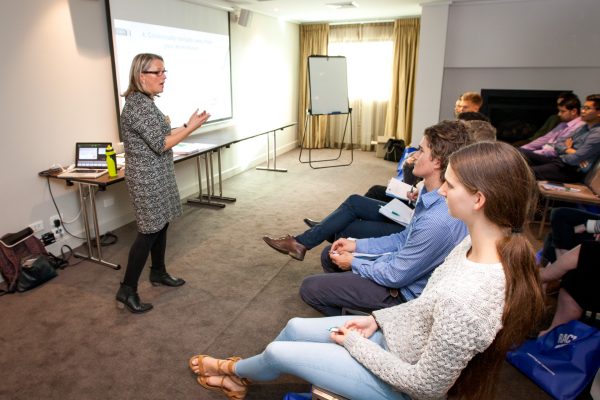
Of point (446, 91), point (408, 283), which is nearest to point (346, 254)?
point (408, 283)

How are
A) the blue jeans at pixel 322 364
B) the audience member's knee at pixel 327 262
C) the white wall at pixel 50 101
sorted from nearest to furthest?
the blue jeans at pixel 322 364, the audience member's knee at pixel 327 262, the white wall at pixel 50 101

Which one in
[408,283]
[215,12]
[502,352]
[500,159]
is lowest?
[408,283]

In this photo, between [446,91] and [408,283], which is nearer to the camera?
[408,283]

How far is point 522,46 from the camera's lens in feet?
16.9

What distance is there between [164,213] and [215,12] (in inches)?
121

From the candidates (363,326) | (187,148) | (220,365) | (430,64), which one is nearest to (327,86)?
(430,64)

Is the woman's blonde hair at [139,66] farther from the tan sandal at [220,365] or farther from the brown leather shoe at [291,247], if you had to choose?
the tan sandal at [220,365]

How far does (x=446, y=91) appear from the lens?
5.67 meters

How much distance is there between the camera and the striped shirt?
1472mm

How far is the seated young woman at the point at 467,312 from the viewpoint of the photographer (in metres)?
0.91

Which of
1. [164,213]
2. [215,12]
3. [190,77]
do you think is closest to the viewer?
[164,213]

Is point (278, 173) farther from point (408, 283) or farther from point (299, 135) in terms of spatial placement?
point (408, 283)

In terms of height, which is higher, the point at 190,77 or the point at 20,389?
the point at 190,77

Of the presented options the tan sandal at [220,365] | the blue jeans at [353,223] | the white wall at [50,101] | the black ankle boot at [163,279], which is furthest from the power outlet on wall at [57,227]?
the blue jeans at [353,223]
